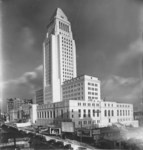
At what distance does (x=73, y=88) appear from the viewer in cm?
1081

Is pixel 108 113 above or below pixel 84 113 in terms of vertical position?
below

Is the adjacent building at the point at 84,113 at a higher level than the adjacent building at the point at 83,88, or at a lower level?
lower

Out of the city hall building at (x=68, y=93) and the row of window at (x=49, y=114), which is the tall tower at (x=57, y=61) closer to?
the city hall building at (x=68, y=93)

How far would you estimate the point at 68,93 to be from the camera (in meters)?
11.2

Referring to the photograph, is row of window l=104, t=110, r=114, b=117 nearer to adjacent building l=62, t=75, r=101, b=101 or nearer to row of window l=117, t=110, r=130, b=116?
row of window l=117, t=110, r=130, b=116

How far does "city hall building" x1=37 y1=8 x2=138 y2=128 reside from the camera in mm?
8750

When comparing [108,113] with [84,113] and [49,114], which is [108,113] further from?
[49,114]

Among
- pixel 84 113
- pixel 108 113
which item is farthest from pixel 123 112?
pixel 84 113

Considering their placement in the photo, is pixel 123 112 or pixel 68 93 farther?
pixel 68 93

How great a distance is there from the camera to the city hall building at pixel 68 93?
28.7 feet

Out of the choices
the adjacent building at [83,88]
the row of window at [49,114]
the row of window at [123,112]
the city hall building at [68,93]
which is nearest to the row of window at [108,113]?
the city hall building at [68,93]

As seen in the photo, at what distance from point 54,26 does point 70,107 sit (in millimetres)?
5292

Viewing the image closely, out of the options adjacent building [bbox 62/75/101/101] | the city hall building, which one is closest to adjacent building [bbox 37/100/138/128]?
the city hall building

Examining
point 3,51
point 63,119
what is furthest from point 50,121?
point 3,51
